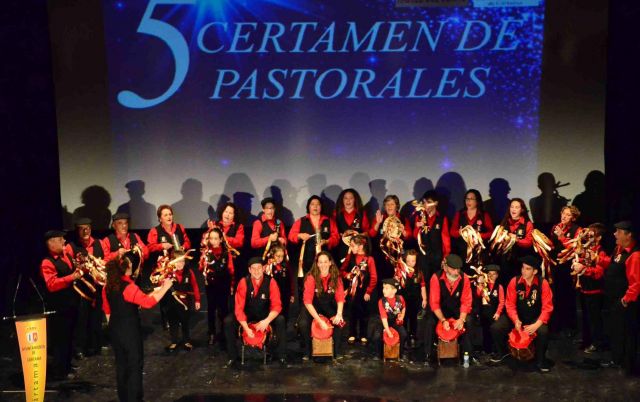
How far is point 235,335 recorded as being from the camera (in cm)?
701

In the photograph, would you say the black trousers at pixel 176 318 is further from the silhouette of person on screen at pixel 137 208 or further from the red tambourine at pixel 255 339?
the silhouette of person on screen at pixel 137 208

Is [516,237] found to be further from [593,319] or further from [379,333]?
[379,333]

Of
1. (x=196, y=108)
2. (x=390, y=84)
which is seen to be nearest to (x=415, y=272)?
(x=390, y=84)

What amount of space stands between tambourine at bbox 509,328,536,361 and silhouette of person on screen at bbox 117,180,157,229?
4.07 m

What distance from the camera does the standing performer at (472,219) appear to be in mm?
7738

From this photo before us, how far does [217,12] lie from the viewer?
818 centimetres

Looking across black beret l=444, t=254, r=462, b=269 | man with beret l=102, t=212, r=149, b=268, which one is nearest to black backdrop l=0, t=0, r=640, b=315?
man with beret l=102, t=212, r=149, b=268

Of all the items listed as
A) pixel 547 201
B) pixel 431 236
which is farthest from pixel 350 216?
pixel 547 201

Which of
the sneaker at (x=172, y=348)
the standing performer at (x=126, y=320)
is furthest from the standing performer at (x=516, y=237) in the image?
the standing performer at (x=126, y=320)

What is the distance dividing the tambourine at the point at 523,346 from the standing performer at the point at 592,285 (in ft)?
2.42

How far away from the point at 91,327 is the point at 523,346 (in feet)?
13.3

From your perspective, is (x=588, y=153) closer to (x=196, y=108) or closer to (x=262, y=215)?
(x=262, y=215)

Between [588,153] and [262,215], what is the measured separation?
11.7 ft

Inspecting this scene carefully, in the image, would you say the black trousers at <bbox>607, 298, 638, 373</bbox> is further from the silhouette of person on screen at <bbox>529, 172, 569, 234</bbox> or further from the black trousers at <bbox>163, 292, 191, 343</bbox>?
the black trousers at <bbox>163, 292, 191, 343</bbox>
